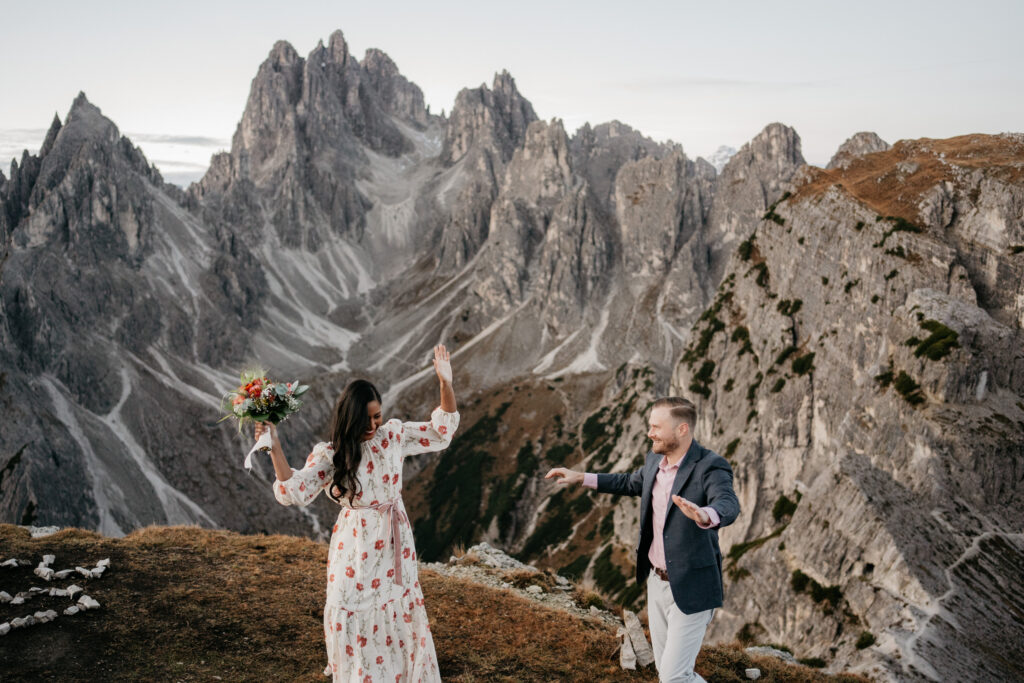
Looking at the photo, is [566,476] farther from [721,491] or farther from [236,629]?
[236,629]

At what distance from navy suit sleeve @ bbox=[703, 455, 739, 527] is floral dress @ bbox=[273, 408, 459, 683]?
3.38m

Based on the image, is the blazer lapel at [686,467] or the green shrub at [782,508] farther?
the green shrub at [782,508]

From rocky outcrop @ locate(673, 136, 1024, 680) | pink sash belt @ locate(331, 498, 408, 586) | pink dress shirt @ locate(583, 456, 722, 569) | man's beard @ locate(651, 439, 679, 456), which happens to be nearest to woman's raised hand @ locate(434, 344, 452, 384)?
pink sash belt @ locate(331, 498, 408, 586)

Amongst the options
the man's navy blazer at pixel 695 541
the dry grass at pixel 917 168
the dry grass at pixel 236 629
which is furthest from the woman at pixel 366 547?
the dry grass at pixel 917 168

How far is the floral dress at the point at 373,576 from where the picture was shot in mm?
8383

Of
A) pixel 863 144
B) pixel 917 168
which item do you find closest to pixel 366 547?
pixel 917 168

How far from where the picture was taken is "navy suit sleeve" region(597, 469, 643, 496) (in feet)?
31.5

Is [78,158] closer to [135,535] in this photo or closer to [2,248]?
[2,248]

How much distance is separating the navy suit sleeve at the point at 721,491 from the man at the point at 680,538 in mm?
11

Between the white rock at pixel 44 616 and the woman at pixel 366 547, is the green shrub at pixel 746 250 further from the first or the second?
the white rock at pixel 44 616

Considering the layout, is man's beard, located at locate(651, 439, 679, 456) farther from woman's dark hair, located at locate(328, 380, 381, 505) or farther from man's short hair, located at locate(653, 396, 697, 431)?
woman's dark hair, located at locate(328, 380, 381, 505)

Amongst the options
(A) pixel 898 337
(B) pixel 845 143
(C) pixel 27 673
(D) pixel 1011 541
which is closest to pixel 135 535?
(C) pixel 27 673

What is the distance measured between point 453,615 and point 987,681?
16.3m

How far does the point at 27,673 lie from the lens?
11.2 metres
